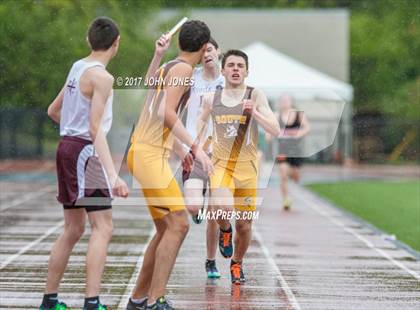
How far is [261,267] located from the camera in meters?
11.8

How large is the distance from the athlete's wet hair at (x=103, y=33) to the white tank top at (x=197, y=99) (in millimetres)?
2341

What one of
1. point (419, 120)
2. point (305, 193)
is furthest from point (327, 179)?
point (419, 120)

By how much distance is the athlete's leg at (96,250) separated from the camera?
26.7 feet

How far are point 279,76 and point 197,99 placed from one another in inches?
812

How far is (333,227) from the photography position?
1678 cm

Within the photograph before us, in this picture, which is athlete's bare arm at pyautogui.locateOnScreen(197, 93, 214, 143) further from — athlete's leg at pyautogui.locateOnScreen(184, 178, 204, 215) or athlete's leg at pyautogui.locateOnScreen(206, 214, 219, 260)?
athlete's leg at pyautogui.locateOnScreen(206, 214, 219, 260)

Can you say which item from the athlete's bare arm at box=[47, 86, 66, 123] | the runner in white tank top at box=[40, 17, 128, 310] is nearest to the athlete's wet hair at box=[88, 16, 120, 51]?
the runner in white tank top at box=[40, 17, 128, 310]

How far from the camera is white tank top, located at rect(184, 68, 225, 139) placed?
1059cm

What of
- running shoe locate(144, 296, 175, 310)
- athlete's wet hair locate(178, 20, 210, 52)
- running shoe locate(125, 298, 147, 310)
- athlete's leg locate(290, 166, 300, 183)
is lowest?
athlete's leg locate(290, 166, 300, 183)

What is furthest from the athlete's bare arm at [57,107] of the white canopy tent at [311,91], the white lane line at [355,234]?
the white canopy tent at [311,91]

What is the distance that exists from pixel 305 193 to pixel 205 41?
16183 mm

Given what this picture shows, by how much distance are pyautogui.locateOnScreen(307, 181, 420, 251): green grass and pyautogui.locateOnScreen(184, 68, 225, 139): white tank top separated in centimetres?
441

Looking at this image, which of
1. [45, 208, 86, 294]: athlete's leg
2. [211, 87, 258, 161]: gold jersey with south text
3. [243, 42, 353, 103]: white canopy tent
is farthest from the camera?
[243, 42, 353, 103]: white canopy tent

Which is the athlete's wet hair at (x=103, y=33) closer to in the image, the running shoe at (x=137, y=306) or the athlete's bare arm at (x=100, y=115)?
the athlete's bare arm at (x=100, y=115)
